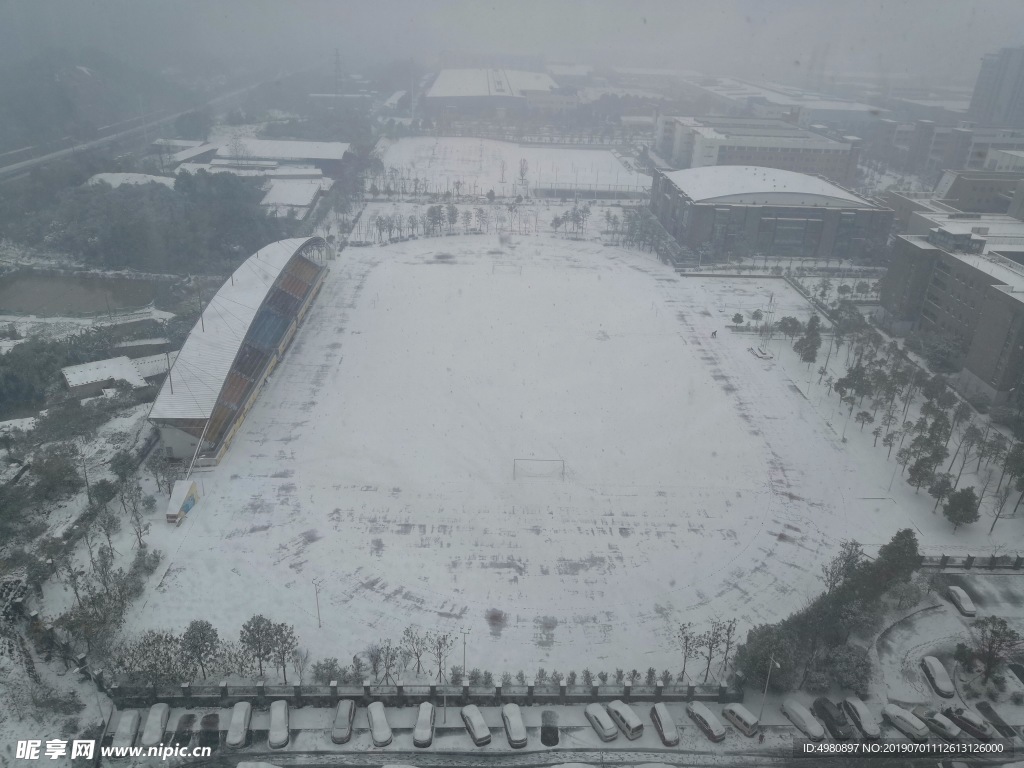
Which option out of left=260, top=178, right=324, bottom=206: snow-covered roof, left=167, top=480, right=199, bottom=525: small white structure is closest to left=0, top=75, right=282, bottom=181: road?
left=260, top=178, right=324, bottom=206: snow-covered roof

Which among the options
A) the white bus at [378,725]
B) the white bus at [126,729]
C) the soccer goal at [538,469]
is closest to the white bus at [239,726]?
the white bus at [126,729]

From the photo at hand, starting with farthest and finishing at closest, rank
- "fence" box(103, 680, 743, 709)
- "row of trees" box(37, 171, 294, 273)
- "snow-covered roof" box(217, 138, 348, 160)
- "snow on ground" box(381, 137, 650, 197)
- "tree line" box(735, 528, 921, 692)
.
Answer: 1. "snow-covered roof" box(217, 138, 348, 160)
2. "snow on ground" box(381, 137, 650, 197)
3. "row of trees" box(37, 171, 294, 273)
4. "tree line" box(735, 528, 921, 692)
5. "fence" box(103, 680, 743, 709)

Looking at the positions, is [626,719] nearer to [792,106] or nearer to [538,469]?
[538,469]

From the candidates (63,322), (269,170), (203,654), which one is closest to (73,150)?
(269,170)

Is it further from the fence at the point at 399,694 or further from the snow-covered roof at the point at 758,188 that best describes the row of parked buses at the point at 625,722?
the snow-covered roof at the point at 758,188

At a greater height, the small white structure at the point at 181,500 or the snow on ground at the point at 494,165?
the snow on ground at the point at 494,165

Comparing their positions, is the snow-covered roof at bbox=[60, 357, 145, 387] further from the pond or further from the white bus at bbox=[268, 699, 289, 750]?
the white bus at bbox=[268, 699, 289, 750]

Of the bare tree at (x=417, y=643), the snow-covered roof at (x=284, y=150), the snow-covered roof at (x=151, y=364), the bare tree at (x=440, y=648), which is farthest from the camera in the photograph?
the snow-covered roof at (x=284, y=150)

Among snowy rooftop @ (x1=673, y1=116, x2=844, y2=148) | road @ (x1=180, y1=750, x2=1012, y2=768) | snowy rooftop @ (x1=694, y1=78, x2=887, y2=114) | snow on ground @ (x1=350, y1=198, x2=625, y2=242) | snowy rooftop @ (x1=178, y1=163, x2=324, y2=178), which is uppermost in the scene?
snowy rooftop @ (x1=694, y1=78, x2=887, y2=114)
